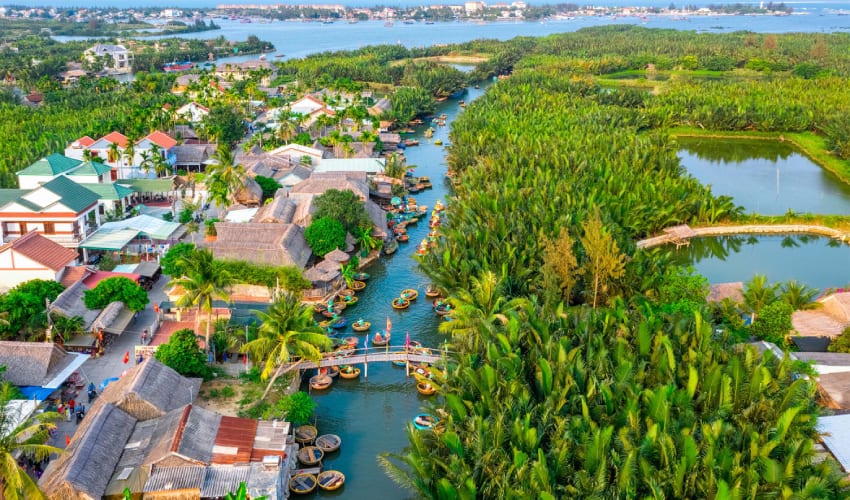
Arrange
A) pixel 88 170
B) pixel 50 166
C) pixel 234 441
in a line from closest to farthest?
pixel 234 441, pixel 50 166, pixel 88 170

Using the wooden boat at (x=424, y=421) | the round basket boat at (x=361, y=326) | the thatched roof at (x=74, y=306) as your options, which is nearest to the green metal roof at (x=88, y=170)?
the thatched roof at (x=74, y=306)

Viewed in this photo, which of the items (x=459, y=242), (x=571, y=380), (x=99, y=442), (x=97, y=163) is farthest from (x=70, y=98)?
(x=571, y=380)

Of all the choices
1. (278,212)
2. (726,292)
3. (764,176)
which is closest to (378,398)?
(278,212)

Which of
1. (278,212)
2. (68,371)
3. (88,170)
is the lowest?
(68,371)

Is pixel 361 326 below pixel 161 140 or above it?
below

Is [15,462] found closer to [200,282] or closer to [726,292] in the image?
[200,282]

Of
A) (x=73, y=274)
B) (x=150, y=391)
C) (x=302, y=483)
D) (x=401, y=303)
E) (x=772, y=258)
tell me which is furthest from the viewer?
(x=772, y=258)

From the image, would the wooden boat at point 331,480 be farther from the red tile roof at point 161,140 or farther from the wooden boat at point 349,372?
the red tile roof at point 161,140

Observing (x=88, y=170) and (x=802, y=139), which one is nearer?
(x=88, y=170)
